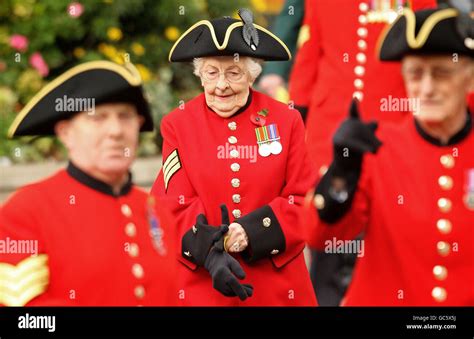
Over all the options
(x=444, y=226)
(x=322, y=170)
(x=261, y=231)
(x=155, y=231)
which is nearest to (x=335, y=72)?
(x=322, y=170)

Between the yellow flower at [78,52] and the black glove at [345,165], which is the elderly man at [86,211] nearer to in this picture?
the black glove at [345,165]

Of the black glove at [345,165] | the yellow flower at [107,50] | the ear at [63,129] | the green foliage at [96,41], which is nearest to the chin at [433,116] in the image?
the black glove at [345,165]

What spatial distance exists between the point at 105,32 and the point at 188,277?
2.25m

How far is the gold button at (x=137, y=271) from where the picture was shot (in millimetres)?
4531

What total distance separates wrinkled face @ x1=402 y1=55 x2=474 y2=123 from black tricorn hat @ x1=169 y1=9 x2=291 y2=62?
0.57m

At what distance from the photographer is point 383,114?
579 cm

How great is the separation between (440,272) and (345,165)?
2.08 ft

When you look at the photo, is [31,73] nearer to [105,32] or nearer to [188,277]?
[105,32]

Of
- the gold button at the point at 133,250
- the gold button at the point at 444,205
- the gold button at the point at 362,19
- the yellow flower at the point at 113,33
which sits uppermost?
the yellow flower at the point at 113,33

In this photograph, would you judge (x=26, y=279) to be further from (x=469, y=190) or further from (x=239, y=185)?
(x=469, y=190)

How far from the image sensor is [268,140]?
5059 millimetres

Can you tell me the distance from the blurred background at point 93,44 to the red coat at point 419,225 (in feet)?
7.21

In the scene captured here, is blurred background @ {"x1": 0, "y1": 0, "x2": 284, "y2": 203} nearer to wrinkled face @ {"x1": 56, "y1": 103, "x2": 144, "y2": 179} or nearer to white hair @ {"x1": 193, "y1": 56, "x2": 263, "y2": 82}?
white hair @ {"x1": 193, "y1": 56, "x2": 263, "y2": 82}
